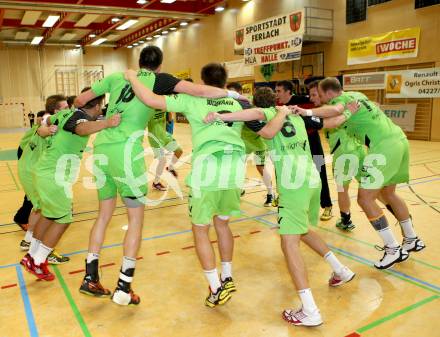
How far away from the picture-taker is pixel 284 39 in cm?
1797

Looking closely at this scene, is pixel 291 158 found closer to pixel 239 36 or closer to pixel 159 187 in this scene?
pixel 159 187

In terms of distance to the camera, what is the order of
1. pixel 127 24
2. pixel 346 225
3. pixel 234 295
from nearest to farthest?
pixel 234 295
pixel 346 225
pixel 127 24

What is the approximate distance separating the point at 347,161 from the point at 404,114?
39.8 ft

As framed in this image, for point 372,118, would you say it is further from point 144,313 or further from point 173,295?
point 144,313

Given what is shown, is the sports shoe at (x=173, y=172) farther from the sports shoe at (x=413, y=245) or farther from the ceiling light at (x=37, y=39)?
the ceiling light at (x=37, y=39)

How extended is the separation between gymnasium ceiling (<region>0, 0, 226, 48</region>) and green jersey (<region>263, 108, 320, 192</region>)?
70.0ft

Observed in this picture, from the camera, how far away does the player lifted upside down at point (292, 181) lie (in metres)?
3.02

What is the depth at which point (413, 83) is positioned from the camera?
48.1 ft

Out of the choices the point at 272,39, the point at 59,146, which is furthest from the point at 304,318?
the point at 272,39

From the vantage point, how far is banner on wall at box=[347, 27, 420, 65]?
585 inches

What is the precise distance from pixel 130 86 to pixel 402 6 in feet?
49.4

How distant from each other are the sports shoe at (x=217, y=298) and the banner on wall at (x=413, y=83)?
44.1 ft

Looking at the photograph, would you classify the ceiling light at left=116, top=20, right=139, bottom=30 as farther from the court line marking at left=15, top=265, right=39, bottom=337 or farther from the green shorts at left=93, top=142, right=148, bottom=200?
the green shorts at left=93, top=142, right=148, bottom=200

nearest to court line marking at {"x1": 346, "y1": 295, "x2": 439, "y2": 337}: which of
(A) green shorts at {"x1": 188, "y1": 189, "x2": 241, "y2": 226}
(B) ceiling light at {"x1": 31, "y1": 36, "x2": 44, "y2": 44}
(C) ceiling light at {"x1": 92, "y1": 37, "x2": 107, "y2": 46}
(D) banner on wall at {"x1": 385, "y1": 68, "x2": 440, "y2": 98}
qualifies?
(A) green shorts at {"x1": 188, "y1": 189, "x2": 241, "y2": 226}
